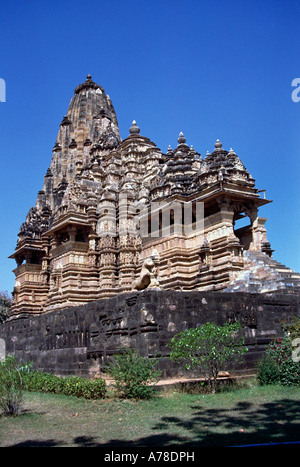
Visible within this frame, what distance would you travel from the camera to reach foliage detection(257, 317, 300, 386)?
11.1 meters

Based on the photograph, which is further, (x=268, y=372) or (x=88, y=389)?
(x=268, y=372)

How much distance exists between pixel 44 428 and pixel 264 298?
8.52 meters

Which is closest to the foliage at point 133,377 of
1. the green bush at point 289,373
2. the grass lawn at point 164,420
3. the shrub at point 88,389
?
the grass lawn at point 164,420

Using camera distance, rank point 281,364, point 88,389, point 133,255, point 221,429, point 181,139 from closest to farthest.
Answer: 1. point 221,429
2. point 88,389
3. point 281,364
4. point 181,139
5. point 133,255

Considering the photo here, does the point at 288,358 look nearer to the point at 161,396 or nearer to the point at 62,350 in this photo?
the point at 161,396

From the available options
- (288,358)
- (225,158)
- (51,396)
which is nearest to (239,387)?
(288,358)

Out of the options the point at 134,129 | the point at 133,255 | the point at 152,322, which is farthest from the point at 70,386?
the point at 134,129

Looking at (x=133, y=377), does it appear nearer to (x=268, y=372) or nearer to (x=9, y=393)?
(x=9, y=393)

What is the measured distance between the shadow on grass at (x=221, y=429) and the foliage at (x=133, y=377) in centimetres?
138

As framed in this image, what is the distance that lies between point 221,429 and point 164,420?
121 centimetres

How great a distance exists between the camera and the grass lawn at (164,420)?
6.82 meters

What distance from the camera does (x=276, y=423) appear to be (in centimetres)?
762

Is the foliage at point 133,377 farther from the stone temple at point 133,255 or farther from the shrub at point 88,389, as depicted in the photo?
the stone temple at point 133,255

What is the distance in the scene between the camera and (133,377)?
10.1 meters
